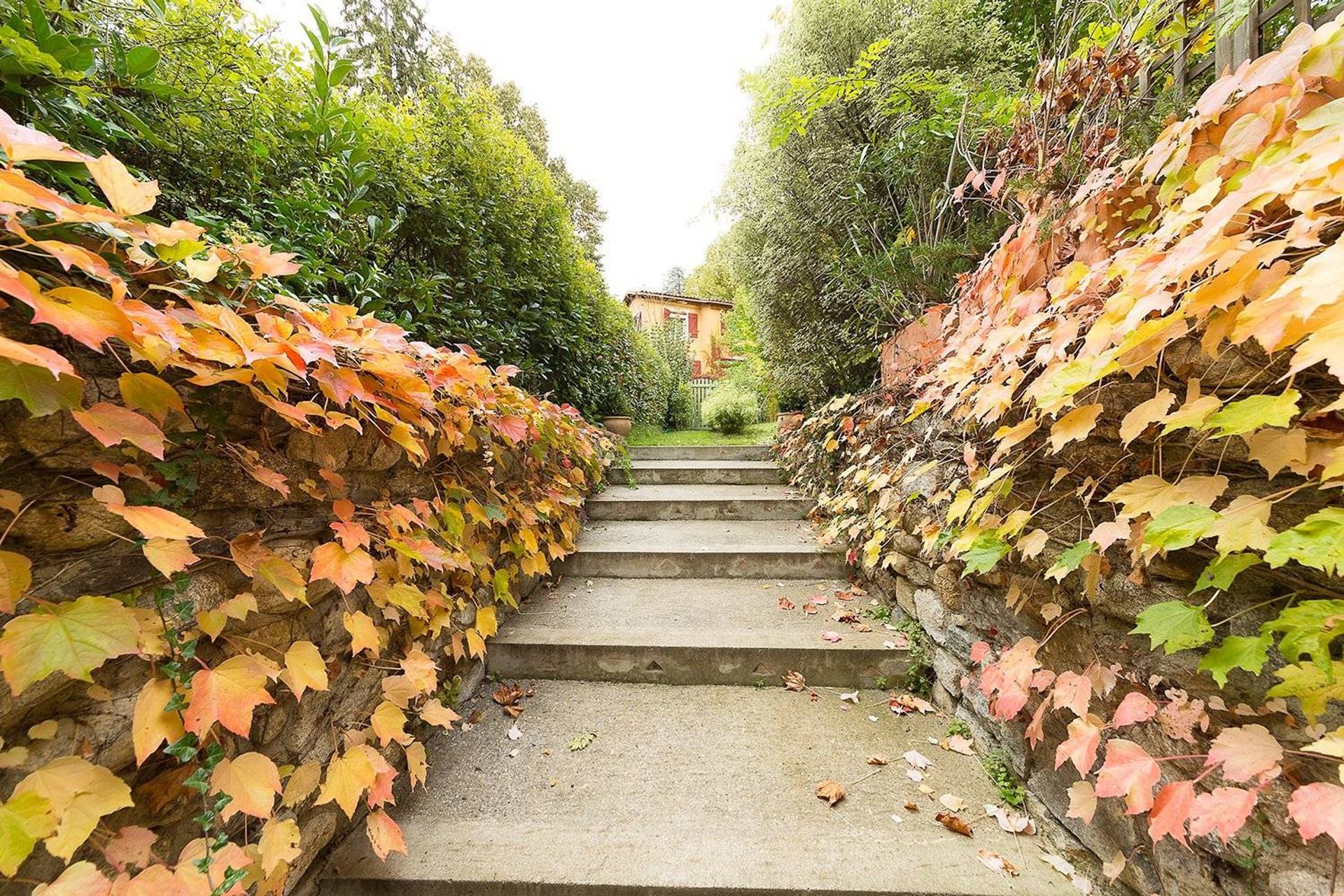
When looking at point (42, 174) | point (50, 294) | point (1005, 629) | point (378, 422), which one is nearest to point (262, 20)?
point (42, 174)

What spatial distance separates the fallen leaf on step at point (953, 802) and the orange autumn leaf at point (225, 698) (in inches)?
65.1

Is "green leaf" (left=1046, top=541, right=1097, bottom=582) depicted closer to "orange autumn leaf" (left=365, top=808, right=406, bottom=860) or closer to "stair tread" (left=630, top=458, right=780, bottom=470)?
"orange autumn leaf" (left=365, top=808, right=406, bottom=860)

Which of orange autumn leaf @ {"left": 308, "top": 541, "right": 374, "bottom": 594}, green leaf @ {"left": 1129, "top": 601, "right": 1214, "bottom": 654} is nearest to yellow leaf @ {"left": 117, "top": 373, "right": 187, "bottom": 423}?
orange autumn leaf @ {"left": 308, "top": 541, "right": 374, "bottom": 594}

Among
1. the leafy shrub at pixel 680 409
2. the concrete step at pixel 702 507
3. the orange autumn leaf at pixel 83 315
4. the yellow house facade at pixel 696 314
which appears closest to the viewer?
the orange autumn leaf at pixel 83 315

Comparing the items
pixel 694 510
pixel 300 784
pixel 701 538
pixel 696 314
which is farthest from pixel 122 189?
pixel 696 314

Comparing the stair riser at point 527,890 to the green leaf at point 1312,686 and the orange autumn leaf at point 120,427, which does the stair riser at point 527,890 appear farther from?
the orange autumn leaf at point 120,427

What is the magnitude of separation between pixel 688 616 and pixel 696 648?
0.31 metres

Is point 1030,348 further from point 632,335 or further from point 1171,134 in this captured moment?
point 632,335

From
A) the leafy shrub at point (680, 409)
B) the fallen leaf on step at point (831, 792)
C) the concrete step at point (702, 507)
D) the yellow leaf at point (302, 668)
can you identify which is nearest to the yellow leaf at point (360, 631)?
the yellow leaf at point (302, 668)

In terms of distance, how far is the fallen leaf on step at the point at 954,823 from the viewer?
3.92 feet

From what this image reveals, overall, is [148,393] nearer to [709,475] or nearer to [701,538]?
[701,538]

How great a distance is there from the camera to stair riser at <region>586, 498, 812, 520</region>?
3.19 meters

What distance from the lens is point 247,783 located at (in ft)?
2.68

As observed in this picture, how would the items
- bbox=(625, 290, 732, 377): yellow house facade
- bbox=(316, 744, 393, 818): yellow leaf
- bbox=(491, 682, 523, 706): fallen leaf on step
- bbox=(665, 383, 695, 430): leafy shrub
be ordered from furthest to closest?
bbox=(625, 290, 732, 377): yellow house facade < bbox=(665, 383, 695, 430): leafy shrub < bbox=(491, 682, 523, 706): fallen leaf on step < bbox=(316, 744, 393, 818): yellow leaf
